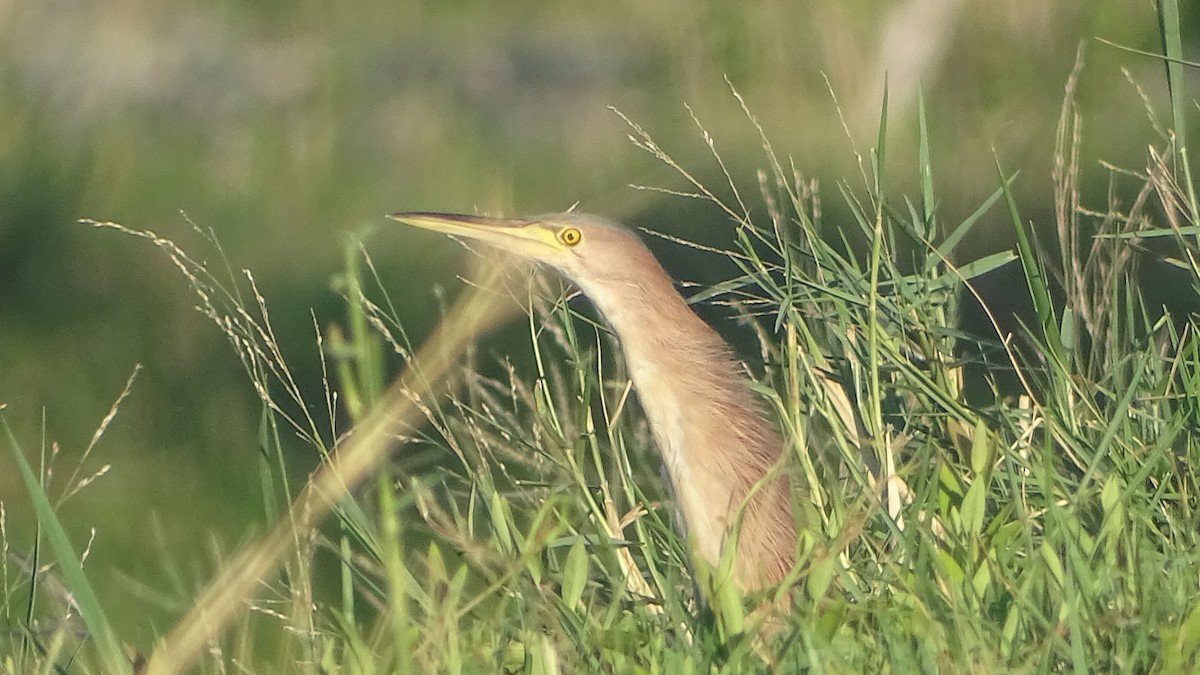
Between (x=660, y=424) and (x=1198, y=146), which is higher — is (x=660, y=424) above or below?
above

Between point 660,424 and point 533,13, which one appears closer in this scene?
point 660,424

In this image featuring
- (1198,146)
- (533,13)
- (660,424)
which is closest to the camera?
(660,424)

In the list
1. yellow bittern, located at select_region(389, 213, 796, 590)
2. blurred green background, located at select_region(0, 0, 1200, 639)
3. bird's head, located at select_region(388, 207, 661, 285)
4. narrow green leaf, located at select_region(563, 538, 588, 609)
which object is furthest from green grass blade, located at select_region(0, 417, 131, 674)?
blurred green background, located at select_region(0, 0, 1200, 639)

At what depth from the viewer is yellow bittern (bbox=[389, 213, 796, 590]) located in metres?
3.18

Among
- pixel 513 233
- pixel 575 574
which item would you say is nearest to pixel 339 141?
pixel 513 233

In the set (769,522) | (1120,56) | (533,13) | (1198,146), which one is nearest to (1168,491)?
(769,522)

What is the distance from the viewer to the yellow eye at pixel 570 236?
3430 mm

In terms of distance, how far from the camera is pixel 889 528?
2.61 m

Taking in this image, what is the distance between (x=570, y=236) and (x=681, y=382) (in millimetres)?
324

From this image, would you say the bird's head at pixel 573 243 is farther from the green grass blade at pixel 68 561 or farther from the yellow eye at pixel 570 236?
the green grass blade at pixel 68 561

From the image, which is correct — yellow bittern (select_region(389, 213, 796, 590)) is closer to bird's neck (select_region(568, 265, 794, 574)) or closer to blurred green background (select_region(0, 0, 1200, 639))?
bird's neck (select_region(568, 265, 794, 574))

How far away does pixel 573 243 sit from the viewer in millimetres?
3436

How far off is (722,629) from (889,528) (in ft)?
1.18

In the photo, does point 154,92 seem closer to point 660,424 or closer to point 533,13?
point 533,13
